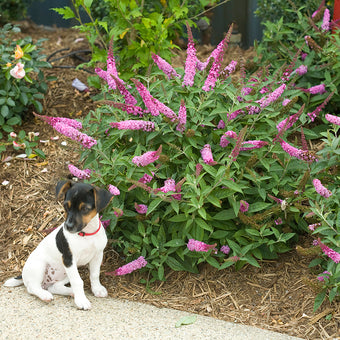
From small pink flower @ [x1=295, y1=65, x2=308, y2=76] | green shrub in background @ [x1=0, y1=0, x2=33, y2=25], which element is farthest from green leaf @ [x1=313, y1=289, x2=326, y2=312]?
green shrub in background @ [x1=0, y1=0, x2=33, y2=25]

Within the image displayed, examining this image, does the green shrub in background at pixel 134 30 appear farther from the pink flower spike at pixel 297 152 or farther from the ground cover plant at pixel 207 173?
the pink flower spike at pixel 297 152

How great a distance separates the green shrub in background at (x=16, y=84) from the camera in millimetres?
4961

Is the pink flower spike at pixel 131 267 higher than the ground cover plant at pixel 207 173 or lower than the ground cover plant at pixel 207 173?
lower

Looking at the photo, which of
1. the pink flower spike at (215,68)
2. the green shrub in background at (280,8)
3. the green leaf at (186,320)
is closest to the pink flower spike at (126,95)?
the pink flower spike at (215,68)

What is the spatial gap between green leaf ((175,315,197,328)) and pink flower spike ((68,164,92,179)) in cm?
117

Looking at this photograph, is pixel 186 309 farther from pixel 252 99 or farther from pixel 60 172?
pixel 60 172

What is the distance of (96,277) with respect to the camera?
3623 millimetres

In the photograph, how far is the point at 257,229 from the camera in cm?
375

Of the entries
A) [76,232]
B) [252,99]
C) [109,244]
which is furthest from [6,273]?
[252,99]

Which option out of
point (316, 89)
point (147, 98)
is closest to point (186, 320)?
point (147, 98)

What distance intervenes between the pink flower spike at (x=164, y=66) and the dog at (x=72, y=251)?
114 centimetres

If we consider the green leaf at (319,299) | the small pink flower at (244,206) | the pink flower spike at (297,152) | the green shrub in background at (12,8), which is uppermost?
the pink flower spike at (297,152)

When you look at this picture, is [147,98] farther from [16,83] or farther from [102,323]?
[16,83]

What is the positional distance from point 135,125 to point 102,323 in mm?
1303
